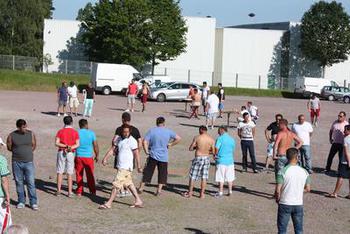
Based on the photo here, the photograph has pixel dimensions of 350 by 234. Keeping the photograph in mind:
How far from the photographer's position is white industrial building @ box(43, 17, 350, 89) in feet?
213

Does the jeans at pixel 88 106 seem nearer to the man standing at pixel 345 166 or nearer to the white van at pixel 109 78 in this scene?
the man standing at pixel 345 166

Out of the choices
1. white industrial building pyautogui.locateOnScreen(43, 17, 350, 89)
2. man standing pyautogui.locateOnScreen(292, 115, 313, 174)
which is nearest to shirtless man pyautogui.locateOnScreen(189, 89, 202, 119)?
man standing pyautogui.locateOnScreen(292, 115, 313, 174)

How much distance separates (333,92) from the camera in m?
57.2

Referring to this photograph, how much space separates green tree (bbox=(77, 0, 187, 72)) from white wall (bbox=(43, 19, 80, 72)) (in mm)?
3699

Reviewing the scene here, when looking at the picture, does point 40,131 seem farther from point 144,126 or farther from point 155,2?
point 155,2

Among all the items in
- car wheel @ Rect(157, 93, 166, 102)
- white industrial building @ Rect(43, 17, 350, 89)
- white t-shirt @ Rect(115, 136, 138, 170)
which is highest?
white industrial building @ Rect(43, 17, 350, 89)

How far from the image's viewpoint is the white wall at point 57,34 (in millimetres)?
64562

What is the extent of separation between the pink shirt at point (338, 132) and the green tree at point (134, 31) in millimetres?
41551

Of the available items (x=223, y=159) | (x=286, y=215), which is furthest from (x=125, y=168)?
(x=286, y=215)

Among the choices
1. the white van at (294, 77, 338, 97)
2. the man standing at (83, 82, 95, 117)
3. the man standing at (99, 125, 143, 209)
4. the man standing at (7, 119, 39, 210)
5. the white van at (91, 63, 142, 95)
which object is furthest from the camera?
the white van at (294, 77, 338, 97)

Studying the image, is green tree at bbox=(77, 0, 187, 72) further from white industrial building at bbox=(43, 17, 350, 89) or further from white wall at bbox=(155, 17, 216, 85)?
white industrial building at bbox=(43, 17, 350, 89)

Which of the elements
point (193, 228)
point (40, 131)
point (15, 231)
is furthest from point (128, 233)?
point (40, 131)

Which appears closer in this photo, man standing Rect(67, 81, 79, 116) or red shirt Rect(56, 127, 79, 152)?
red shirt Rect(56, 127, 79, 152)

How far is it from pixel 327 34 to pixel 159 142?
56701mm
